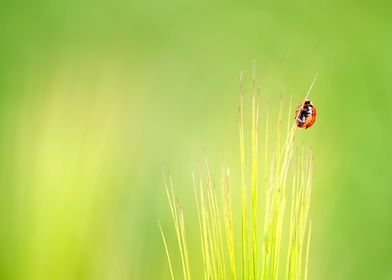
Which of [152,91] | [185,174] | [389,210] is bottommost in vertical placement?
[389,210]

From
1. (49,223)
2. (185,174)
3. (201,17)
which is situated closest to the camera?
(49,223)

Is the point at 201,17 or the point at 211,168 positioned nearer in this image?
the point at 211,168

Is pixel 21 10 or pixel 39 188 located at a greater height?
pixel 21 10

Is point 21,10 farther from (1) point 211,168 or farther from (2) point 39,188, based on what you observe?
(1) point 211,168

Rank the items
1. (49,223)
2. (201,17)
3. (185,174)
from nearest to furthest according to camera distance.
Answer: (49,223) → (185,174) → (201,17)

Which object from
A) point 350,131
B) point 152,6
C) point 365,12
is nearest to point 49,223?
point 152,6

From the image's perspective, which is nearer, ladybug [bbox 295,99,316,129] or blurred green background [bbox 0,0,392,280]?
ladybug [bbox 295,99,316,129]

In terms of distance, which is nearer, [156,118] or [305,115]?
[305,115]

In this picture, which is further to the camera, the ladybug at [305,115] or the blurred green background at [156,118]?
the blurred green background at [156,118]
